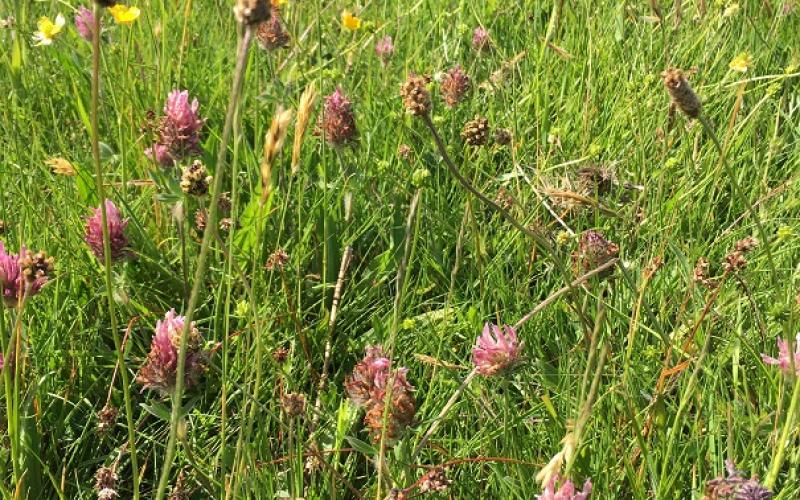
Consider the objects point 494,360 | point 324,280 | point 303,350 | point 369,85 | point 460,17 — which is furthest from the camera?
point 460,17

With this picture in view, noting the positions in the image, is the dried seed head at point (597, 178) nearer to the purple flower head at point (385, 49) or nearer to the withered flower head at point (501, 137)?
the withered flower head at point (501, 137)

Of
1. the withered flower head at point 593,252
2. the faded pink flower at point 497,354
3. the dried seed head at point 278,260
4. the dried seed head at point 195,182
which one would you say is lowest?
the dried seed head at point 278,260

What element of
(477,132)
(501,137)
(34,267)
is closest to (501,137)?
(501,137)

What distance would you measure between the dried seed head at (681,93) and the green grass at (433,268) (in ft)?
0.79

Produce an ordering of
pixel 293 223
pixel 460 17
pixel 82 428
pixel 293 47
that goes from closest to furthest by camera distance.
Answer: pixel 82 428 < pixel 293 223 < pixel 293 47 < pixel 460 17

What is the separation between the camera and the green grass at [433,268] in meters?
1.34

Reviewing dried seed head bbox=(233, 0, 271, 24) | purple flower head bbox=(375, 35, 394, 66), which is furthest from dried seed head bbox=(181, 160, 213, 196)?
purple flower head bbox=(375, 35, 394, 66)

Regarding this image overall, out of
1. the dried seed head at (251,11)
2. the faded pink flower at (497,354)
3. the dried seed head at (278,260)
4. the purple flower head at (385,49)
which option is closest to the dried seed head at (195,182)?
the dried seed head at (278,260)

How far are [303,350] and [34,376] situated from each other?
1.46 feet

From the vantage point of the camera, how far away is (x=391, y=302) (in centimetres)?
183

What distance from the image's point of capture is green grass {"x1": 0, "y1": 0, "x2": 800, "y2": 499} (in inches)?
52.9

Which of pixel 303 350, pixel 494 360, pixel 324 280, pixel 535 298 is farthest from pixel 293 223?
pixel 494 360

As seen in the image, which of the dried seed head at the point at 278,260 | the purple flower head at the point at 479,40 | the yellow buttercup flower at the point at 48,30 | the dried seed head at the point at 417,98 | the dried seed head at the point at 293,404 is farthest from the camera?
the purple flower head at the point at 479,40

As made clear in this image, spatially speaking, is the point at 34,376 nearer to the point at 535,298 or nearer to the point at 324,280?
the point at 324,280
